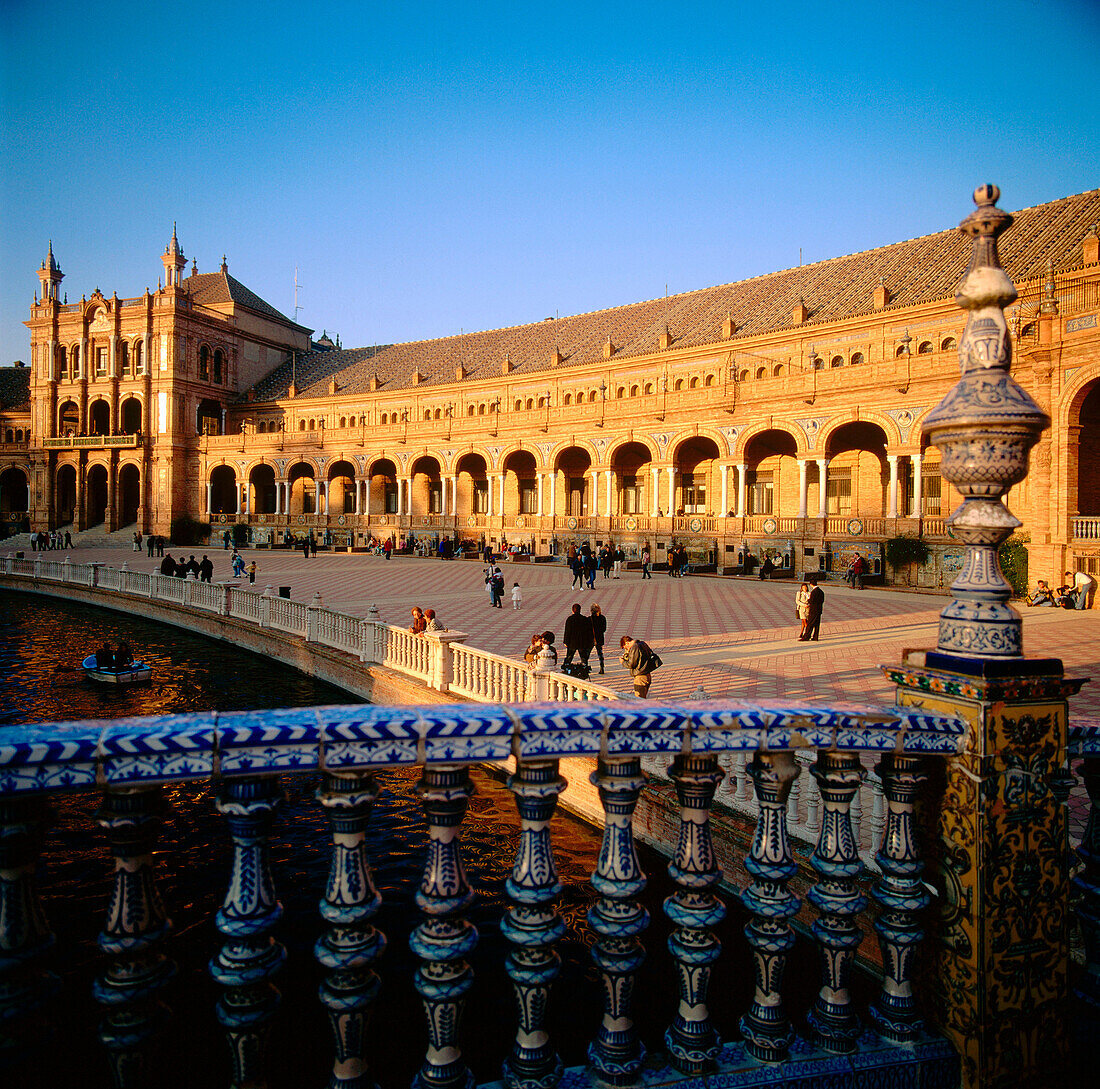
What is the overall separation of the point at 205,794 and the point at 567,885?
4.80 meters

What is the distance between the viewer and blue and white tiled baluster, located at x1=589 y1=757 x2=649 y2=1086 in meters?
1.94

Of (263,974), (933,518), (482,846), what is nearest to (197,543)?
(933,518)

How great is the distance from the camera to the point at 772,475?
3881 centimetres

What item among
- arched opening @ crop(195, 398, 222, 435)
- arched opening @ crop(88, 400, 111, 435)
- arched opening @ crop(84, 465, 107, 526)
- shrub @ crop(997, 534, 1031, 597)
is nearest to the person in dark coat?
shrub @ crop(997, 534, 1031, 597)

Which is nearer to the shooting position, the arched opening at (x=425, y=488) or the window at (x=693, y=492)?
the window at (x=693, y=492)

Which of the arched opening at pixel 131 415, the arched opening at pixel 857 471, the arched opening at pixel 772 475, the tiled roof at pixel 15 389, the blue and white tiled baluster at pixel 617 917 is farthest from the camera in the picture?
the tiled roof at pixel 15 389

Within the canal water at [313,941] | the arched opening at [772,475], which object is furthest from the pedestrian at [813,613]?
the arched opening at [772,475]

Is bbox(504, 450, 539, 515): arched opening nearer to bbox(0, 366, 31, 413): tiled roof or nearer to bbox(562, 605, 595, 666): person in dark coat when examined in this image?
bbox(562, 605, 595, 666): person in dark coat

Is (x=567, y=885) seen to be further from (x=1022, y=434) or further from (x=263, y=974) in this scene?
(x=1022, y=434)

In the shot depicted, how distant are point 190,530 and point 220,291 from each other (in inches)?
915

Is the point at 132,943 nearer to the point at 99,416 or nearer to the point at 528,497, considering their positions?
the point at 528,497

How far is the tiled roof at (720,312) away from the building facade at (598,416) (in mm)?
203

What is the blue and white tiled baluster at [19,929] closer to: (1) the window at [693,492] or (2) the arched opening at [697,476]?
(2) the arched opening at [697,476]

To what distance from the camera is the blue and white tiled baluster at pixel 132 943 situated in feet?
5.37
